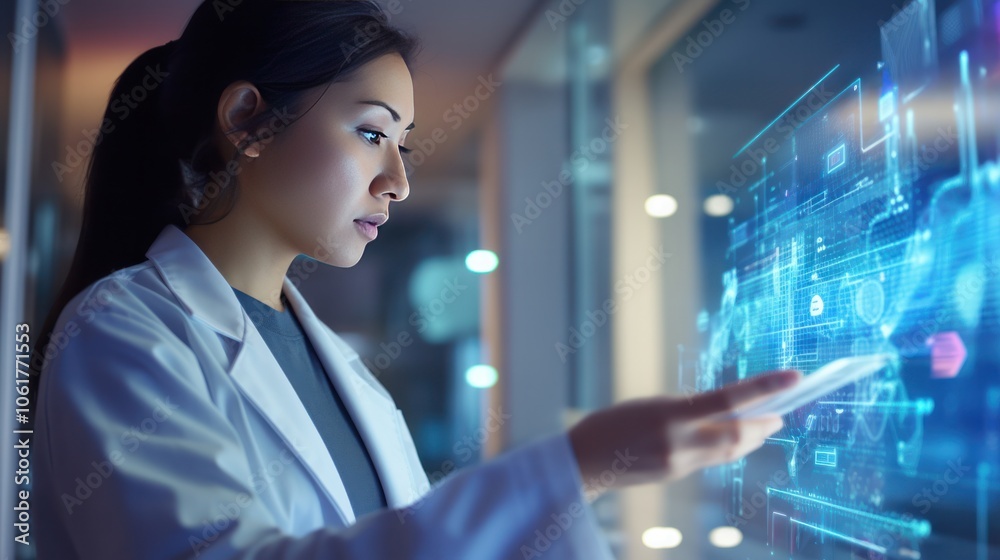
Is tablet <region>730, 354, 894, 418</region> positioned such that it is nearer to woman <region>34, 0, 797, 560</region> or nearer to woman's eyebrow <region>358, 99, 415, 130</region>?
woman <region>34, 0, 797, 560</region>

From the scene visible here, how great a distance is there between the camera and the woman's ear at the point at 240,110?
1.02 metres

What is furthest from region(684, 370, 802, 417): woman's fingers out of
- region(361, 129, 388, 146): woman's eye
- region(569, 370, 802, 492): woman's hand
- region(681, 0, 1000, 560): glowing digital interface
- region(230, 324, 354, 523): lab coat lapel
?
region(361, 129, 388, 146): woman's eye

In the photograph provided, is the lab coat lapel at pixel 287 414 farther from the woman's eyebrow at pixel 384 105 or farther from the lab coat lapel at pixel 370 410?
the woman's eyebrow at pixel 384 105

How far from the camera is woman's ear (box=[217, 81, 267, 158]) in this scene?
102 cm

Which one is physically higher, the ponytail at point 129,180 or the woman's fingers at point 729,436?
the ponytail at point 129,180

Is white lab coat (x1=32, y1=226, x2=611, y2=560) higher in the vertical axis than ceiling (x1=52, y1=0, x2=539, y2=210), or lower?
lower

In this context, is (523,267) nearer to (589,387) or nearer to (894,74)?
(589,387)

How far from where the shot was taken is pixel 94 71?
363 centimetres

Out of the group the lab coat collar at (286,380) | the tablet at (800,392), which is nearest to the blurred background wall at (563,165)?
the lab coat collar at (286,380)

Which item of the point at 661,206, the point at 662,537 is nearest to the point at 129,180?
the point at 661,206

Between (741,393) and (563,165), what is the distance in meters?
2.98

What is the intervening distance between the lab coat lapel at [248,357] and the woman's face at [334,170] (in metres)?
0.11

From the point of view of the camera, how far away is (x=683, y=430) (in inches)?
22.1

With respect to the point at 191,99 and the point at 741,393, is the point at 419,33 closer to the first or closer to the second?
the point at 191,99
